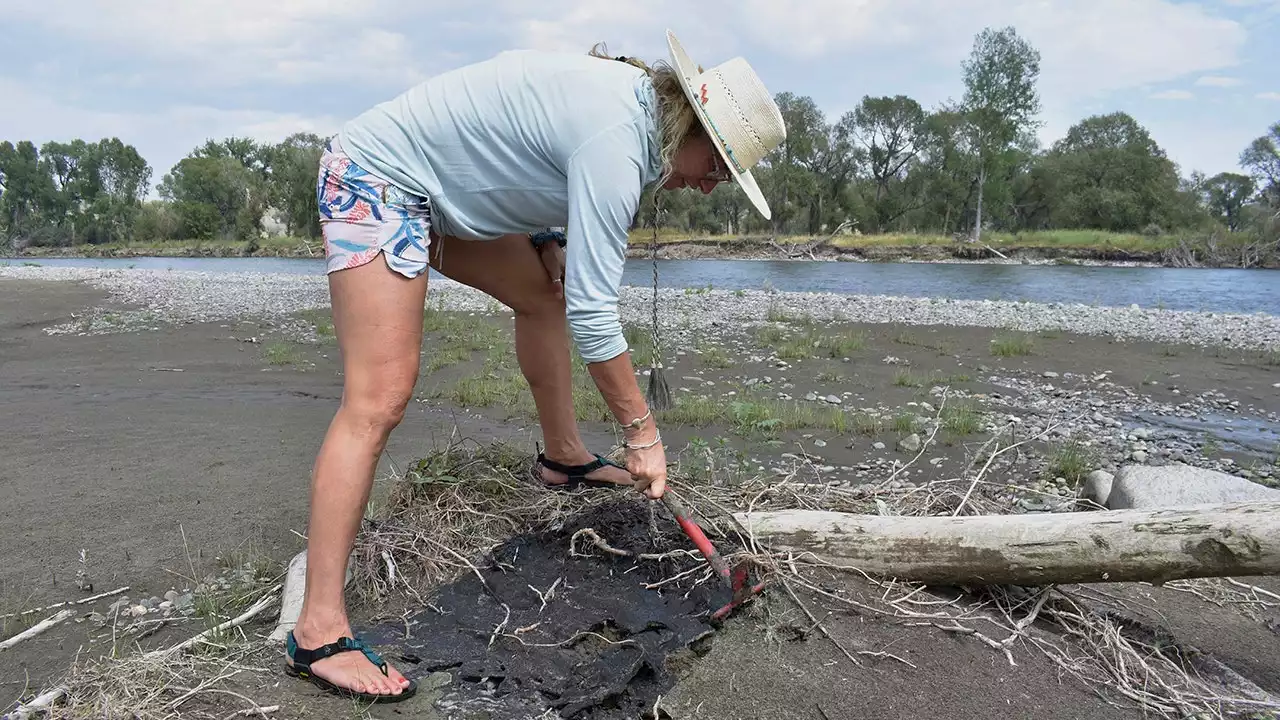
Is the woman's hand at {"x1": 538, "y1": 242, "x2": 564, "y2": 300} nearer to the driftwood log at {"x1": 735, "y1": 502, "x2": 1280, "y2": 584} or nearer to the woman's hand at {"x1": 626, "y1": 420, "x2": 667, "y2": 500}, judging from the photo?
the woman's hand at {"x1": 626, "y1": 420, "x2": 667, "y2": 500}

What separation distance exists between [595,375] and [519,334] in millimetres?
989

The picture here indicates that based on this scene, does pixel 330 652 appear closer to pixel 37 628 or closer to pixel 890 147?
pixel 37 628

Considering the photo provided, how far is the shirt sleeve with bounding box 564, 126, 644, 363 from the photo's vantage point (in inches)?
81.8

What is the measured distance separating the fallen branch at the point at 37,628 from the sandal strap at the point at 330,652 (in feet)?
3.97

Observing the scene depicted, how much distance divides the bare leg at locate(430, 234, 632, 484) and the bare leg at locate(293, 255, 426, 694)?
52 centimetres

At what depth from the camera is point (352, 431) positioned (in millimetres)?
2168

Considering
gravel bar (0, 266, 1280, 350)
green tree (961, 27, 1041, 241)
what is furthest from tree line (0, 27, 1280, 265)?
gravel bar (0, 266, 1280, 350)

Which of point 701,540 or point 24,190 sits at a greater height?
point 24,190

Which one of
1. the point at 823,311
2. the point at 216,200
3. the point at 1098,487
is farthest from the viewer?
the point at 216,200

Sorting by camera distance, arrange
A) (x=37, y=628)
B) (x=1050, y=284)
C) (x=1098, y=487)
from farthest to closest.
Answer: (x=1050, y=284) < (x=1098, y=487) < (x=37, y=628)

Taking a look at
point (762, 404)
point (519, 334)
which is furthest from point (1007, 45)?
point (519, 334)

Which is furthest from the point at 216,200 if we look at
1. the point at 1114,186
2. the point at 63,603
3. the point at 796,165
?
the point at 63,603

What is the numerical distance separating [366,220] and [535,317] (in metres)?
1.02

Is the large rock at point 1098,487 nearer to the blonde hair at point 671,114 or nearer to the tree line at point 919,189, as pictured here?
the blonde hair at point 671,114
